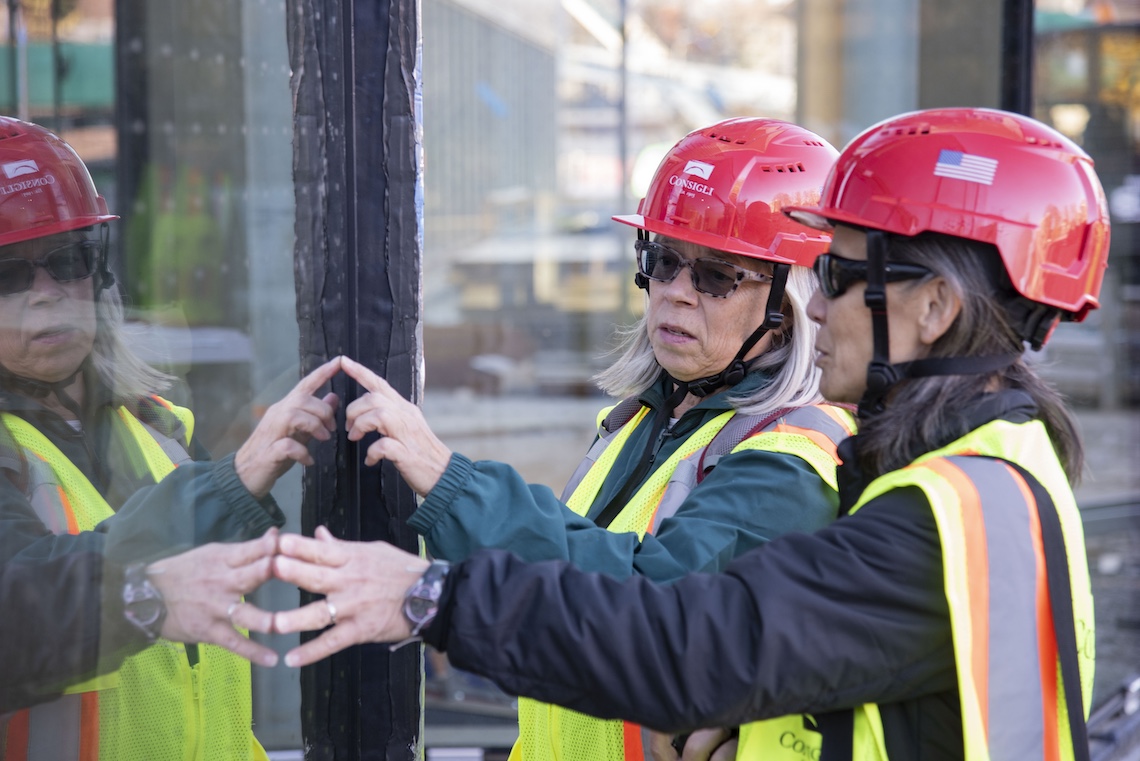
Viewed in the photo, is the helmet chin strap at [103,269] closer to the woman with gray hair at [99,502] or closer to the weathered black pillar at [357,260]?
the woman with gray hair at [99,502]

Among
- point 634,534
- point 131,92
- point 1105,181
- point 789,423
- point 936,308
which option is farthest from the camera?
point 1105,181

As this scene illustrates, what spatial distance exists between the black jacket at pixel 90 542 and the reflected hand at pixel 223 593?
0.13 meters

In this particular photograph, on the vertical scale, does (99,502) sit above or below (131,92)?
below

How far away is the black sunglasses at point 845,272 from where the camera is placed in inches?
70.5

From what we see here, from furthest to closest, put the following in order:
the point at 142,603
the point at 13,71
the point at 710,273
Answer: the point at 13,71, the point at 710,273, the point at 142,603

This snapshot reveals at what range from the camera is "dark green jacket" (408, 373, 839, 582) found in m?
1.79

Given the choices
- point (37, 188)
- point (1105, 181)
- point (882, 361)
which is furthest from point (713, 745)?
point (1105, 181)

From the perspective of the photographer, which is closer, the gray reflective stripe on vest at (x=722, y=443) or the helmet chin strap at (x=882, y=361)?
the helmet chin strap at (x=882, y=361)

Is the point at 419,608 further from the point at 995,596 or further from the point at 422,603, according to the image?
the point at 995,596

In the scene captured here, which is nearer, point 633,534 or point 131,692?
point 131,692

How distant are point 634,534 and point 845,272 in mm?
570

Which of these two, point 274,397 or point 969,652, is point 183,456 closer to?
point 274,397

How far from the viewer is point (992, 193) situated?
1813 mm

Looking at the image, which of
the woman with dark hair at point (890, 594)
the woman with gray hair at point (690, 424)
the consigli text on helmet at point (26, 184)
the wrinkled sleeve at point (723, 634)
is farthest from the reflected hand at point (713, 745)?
the consigli text on helmet at point (26, 184)
